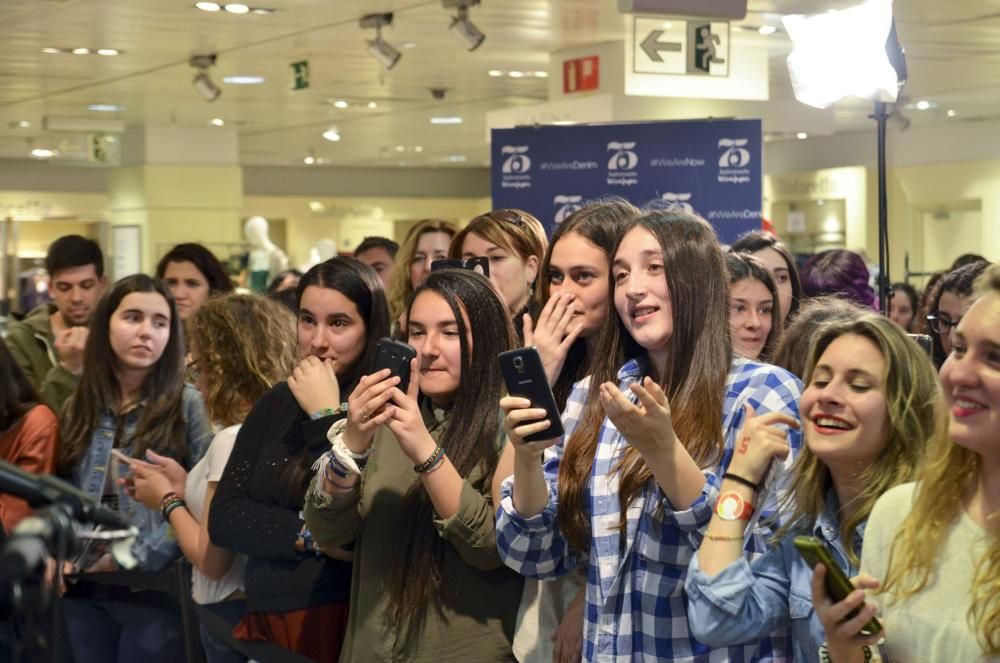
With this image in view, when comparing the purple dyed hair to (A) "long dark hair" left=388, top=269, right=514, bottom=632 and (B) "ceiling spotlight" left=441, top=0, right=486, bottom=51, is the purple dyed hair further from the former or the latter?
(B) "ceiling spotlight" left=441, top=0, right=486, bottom=51

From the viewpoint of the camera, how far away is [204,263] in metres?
5.62

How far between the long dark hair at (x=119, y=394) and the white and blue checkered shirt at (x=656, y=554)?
1.90 meters

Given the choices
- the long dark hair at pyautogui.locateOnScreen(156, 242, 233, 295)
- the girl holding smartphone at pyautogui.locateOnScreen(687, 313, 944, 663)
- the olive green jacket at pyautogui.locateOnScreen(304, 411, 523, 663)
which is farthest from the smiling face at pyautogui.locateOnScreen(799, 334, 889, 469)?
the long dark hair at pyautogui.locateOnScreen(156, 242, 233, 295)

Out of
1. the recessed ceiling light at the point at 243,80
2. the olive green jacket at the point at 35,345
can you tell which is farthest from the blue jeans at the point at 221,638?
the recessed ceiling light at the point at 243,80

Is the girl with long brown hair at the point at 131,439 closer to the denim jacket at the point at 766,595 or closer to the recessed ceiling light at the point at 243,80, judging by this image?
the denim jacket at the point at 766,595

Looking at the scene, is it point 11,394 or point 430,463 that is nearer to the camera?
point 430,463

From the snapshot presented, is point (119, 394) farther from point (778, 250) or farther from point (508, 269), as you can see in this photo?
point (778, 250)

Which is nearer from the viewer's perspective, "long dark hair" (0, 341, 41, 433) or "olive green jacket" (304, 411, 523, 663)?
"olive green jacket" (304, 411, 523, 663)

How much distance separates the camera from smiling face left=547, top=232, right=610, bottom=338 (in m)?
2.84

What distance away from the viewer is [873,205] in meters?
16.5

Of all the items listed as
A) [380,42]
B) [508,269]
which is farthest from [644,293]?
[380,42]

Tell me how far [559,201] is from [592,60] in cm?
246

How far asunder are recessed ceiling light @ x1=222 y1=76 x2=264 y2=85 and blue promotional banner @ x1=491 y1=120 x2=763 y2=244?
4.82m

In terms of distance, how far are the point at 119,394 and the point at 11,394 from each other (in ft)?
1.14
